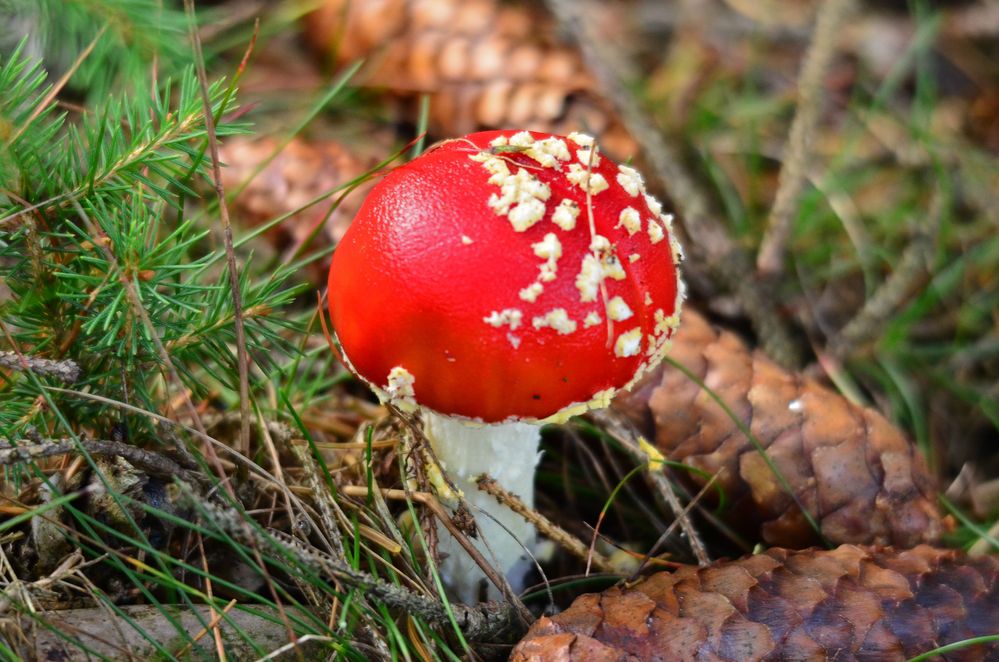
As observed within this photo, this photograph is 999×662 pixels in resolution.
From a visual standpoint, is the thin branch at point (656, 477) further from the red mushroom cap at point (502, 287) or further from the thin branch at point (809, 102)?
the thin branch at point (809, 102)

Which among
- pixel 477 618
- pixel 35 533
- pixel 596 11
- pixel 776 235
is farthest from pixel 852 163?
pixel 35 533

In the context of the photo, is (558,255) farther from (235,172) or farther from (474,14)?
(474,14)

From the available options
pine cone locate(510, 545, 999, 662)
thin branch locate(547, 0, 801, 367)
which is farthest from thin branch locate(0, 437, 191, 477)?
thin branch locate(547, 0, 801, 367)

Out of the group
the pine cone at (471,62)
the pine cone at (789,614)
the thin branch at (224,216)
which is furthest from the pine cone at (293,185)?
the pine cone at (789,614)

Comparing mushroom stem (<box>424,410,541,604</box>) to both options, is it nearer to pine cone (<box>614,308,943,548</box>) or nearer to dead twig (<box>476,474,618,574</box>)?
dead twig (<box>476,474,618,574</box>)

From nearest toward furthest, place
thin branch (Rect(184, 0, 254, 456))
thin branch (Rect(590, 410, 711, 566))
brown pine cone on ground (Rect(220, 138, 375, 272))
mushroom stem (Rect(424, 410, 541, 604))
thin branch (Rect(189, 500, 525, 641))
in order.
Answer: thin branch (Rect(189, 500, 525, 641)) → thin branch (Rect(184, 0, 254, 456)) → mushroom stem (Rect(424, 410, 541, 604)) → thin branch (Rect(590, 410, 711, 566)) → brown pine cone on ground (Rect(220, 138, 375, 272))

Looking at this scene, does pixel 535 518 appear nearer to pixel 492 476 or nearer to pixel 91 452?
pixel 492 476
